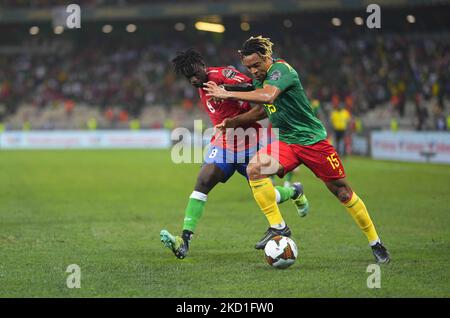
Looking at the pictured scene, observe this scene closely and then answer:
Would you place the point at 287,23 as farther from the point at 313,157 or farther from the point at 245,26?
the point at 313,157

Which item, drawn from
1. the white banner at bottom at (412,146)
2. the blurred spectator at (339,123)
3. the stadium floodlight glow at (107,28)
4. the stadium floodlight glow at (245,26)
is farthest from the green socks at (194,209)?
the stadium floodlight glow at (107,28)

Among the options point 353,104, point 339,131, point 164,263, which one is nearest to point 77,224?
point 164,263

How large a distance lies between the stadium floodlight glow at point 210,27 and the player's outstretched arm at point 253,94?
123 feet

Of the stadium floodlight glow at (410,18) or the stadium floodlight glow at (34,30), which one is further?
the stadium floodlight glow at (34,30)

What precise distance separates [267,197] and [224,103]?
4.16ft

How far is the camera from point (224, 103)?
920cm

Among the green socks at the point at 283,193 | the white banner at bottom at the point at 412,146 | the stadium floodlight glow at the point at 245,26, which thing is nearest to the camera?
the green socks at the point at 283,193

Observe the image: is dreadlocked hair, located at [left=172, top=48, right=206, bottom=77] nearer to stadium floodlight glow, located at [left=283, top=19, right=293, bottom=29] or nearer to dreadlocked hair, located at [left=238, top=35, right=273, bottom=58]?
dreadlocked hair, located at [left=238, top=35, right=273, bottom=58]

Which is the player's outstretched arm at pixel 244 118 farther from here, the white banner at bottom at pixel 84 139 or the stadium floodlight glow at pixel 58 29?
the stadium floodlight glow at pixel 58 29

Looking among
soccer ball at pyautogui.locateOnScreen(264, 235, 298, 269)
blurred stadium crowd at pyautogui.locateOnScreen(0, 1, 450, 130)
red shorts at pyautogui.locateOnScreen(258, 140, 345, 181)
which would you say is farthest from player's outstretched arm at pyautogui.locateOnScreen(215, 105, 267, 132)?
blurred stadium crowd at pyautogui.locateOnScreen(0, 1, 450, 130)

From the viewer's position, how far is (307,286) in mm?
7160

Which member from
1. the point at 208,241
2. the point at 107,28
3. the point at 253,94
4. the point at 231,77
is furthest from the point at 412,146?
the point at 107,28

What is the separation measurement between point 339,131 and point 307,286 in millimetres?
23082

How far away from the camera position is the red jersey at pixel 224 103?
899 cm
